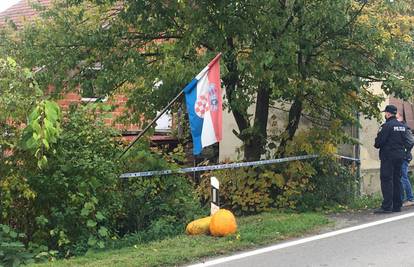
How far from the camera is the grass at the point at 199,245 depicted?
675cm

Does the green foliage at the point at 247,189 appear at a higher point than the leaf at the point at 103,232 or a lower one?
higher

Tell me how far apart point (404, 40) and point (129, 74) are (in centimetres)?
489

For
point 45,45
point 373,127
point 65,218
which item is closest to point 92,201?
point 65,218

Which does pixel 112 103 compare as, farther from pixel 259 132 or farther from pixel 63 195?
pixel 63 195

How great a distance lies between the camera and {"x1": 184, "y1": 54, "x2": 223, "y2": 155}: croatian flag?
845 centimetres

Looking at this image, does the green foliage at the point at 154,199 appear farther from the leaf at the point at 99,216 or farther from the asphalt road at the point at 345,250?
the asphalt road at the point at 345,250

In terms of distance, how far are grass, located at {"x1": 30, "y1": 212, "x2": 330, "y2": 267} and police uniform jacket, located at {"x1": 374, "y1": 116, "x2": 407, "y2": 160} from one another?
180 centimetres

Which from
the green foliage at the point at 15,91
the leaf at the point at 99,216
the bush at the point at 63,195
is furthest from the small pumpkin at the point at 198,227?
the green foliage at the point at 15,91

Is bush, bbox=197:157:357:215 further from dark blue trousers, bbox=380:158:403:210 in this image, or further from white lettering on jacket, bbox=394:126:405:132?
white lettering on jacket, bbox=394:126:405:132

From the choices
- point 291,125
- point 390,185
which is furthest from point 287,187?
point 390,185

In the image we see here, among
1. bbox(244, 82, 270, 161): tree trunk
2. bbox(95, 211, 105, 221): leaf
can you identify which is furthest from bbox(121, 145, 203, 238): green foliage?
bbox(244, 82, 270, 161): tree trunk

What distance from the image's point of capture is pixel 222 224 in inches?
309

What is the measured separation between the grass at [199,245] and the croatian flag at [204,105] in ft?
4.72

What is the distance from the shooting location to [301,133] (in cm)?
1129
